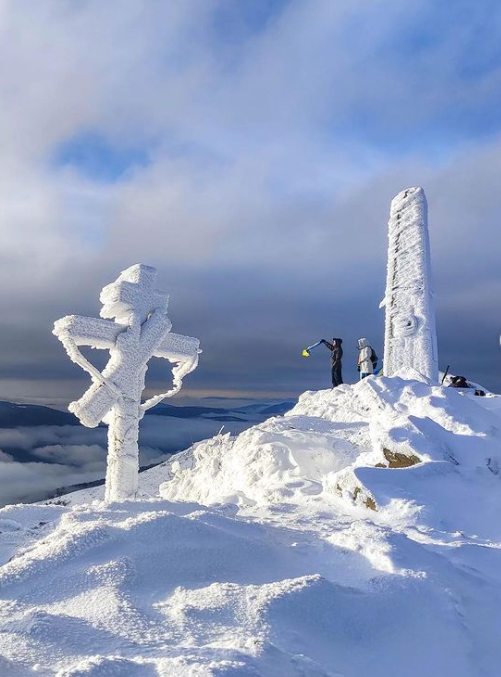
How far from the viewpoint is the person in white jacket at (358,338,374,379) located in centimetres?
1608

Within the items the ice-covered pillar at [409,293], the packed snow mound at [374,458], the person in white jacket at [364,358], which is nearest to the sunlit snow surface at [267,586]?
the packed snow mound at [374,458]

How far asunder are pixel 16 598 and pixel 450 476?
20.0ft

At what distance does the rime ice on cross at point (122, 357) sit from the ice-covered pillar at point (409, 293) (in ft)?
27.7

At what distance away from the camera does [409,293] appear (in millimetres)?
16812

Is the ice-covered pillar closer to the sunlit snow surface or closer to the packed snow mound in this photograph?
the packed snow mound

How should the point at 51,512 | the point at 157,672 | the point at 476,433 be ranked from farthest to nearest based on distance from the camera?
the point at 476,433 → the point at 51,512 → the point at 157,672

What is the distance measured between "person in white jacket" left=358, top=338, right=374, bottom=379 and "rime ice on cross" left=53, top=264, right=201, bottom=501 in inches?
306

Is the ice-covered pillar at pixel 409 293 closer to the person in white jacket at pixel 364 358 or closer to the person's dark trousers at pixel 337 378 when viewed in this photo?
the person in white jacket at pixel 364 358

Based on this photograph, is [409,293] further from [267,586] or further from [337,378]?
[267,586]

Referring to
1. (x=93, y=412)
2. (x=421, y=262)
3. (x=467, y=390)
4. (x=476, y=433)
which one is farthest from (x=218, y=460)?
(x=421, y=262)

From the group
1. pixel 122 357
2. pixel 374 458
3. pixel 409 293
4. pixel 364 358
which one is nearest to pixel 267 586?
pixel 374 458

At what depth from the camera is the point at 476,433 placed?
8.93m

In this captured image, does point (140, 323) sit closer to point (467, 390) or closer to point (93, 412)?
point (93, 412)

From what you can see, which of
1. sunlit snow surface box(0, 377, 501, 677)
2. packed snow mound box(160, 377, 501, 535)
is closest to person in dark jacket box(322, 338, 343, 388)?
packed snow mound box(160, 377, 501, 535)
